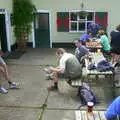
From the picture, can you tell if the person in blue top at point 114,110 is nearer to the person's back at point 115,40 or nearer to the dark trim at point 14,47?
the person's back at point 115,40

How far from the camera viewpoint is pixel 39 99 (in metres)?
7.71

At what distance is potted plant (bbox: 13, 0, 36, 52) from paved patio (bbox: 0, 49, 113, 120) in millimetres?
4806

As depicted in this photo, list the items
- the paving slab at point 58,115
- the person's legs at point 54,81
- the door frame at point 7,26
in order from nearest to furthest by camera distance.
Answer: the paving slab at point 58,115 < the person's legs at point 54,81 < the door frame at point 7,26

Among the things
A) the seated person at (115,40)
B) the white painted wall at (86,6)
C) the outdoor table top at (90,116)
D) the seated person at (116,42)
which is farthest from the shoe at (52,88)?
the white painted wall at (86,6)

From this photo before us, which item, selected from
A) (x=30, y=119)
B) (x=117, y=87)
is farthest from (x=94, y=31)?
(x=30, y=119)

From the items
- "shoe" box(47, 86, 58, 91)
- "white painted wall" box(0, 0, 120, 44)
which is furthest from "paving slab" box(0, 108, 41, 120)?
"white painted wall" box(0, 0, 120, 44)

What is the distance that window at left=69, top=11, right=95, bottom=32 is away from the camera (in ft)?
54.6

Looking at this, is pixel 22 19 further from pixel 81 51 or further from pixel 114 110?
pixel 114 110

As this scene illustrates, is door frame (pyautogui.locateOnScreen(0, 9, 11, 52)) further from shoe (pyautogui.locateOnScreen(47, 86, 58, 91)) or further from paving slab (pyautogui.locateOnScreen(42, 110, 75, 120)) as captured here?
paving slab (pyautogui.locateOnScreen(42, 110, 75, 120))

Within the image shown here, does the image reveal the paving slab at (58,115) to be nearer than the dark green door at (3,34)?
Yes

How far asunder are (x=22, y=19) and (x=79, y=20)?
11.5 ft

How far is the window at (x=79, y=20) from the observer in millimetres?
16641

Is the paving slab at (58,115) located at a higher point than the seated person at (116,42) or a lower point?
lower

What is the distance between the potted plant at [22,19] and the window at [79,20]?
2479mm
